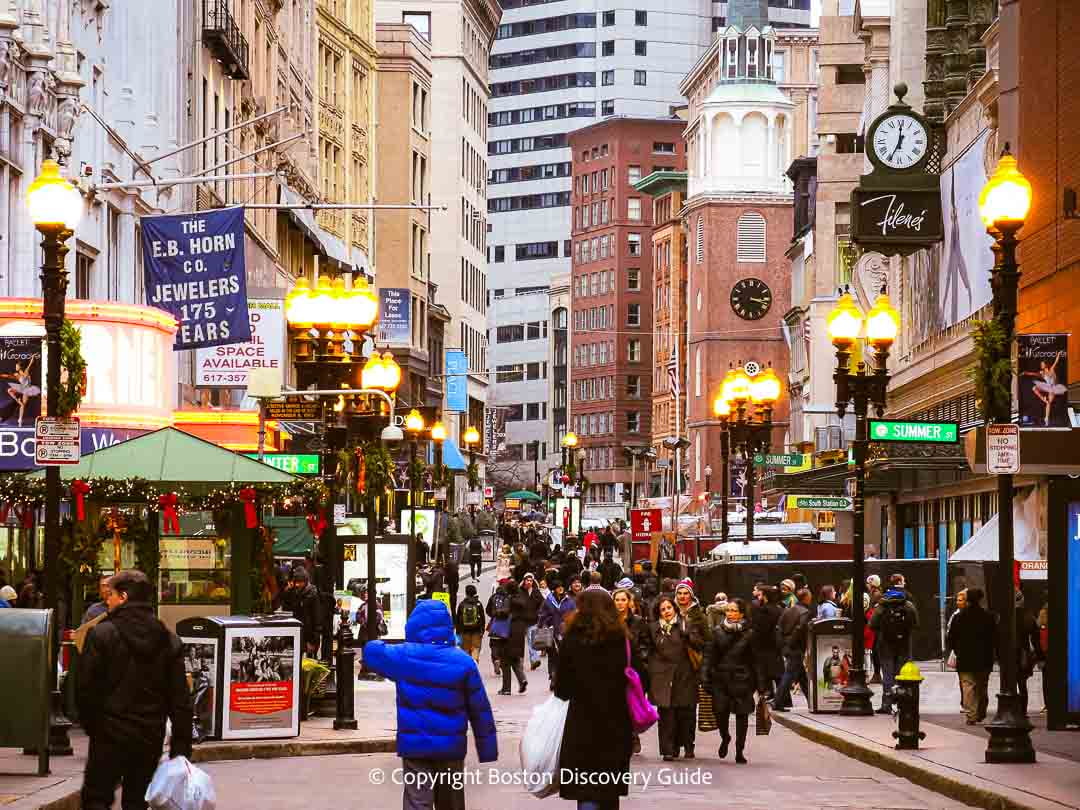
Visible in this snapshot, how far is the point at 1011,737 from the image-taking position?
66.1ft

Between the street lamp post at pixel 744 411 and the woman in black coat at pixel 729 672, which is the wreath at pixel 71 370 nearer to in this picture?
the woman in black coat at pixel 729 672

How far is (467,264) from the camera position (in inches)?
5354

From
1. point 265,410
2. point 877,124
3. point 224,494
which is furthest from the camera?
point 877,124

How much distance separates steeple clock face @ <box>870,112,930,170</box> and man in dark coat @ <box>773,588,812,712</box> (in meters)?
22.7

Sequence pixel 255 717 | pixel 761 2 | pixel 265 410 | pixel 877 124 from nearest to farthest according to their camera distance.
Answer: pixel 255 717 < pixel 265 410 < pixel 877 124 < pixel 761 2

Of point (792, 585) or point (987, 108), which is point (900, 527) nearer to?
point (987, 108)

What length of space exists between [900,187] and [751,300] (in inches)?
3669

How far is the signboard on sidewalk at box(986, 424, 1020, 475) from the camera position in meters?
20.6

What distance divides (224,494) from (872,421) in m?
9.99

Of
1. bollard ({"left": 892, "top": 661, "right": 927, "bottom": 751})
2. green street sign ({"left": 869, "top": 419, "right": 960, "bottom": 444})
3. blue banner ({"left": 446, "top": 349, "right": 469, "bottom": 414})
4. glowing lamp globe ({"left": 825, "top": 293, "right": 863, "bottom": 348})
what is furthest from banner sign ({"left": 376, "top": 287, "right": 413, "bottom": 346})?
bollard ({"left": 892, "top": 661, "right": 927, "bottom": 751})

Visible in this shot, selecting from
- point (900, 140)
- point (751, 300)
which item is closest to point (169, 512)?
point (900, 140)

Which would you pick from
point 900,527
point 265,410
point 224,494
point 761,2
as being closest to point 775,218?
point 761,2

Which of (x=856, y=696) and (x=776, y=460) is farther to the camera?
(x=776, y=460)

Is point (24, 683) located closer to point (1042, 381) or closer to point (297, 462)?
point (1042, 381)
